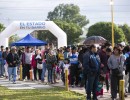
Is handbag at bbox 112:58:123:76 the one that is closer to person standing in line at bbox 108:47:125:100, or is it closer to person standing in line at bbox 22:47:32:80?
person standing in line at bbox 108:47:125:100

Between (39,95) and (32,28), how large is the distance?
21.9m

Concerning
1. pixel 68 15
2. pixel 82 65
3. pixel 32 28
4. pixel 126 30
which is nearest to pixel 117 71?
pixel 82 65

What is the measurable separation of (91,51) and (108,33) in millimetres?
73178

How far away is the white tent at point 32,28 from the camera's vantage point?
119ft

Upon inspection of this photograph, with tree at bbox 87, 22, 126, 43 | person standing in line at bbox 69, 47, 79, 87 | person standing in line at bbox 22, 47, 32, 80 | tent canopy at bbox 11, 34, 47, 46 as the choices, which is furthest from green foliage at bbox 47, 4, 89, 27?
person standing in line at bbox 69, 47, 79, 87

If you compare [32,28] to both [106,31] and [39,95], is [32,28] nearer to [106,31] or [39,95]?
[39,95]

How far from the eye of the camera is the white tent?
36.2 meters

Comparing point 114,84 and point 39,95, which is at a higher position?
point 114,84

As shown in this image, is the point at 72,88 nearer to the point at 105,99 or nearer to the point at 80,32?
the point at 105,99

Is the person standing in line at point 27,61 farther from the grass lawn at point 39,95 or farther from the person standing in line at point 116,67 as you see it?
the person standing in line at point 116,67

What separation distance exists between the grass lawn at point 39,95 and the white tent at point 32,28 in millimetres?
18778

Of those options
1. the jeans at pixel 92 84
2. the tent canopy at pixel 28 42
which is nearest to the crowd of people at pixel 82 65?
the jeans at pixel 92 84

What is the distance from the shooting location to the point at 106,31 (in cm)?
8719

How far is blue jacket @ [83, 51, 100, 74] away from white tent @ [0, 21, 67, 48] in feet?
75.1
